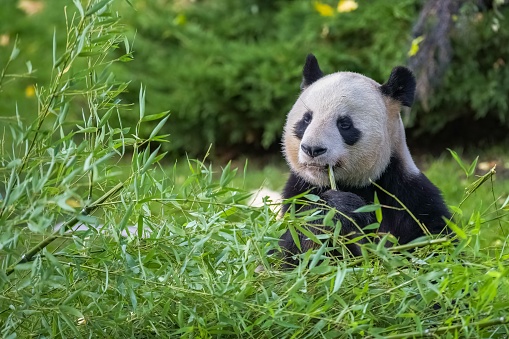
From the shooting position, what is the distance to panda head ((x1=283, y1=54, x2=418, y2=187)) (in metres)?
3.74

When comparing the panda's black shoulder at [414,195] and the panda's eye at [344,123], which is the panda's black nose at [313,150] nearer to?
the panda's eye at [344,123]

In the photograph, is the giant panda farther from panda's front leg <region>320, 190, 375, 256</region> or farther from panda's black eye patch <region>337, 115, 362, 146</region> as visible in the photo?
panda's front leg <region>320, 190, 375, 256</region>

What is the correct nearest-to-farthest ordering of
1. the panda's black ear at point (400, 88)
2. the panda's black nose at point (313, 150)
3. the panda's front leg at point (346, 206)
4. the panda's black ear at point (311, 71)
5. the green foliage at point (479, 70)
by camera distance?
1. the panda's front leg at point (346, 206)
2. the panda's black nose at point (313, 150)
3. the panda's black ear at point (400, 88)
4. the panda's black ear at point (311, 71)
5. the green foliage at point (479, 70)

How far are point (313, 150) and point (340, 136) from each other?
8.7 inches

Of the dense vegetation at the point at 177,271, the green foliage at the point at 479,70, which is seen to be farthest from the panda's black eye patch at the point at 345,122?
the green foliage at the point at 479,70

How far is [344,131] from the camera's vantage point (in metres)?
3.84

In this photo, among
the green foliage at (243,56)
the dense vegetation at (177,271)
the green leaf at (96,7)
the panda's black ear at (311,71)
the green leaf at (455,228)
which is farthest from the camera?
the green foliage at (243,56)

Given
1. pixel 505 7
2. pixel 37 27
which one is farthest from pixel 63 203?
pixel 505 7

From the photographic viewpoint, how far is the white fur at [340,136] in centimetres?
375

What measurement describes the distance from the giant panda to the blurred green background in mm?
2749

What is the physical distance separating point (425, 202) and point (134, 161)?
5.29ft

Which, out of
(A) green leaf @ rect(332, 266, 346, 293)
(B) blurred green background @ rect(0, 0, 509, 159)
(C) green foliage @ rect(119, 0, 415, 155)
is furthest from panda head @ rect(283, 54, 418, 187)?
(C) green foliage @ rect(119, 0, 415, 155)

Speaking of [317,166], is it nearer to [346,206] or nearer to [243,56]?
[346,206]

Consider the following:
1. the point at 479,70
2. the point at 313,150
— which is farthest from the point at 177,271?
the point at 479,70
